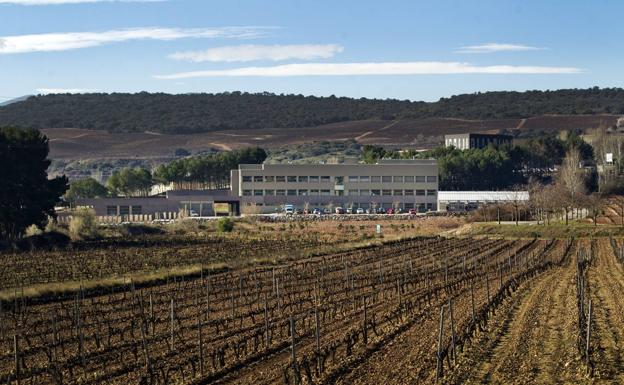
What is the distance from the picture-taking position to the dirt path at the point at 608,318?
2141 centimetres

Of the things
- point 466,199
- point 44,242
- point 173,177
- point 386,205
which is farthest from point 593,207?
point 173,177

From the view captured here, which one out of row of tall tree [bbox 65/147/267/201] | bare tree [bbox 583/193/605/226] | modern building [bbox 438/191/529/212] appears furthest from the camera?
row of tall tree [bbox 65/147/267/201]

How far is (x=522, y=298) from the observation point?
34.4 meters

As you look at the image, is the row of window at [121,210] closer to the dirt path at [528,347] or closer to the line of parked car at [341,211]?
the line of parked car at [341,211]

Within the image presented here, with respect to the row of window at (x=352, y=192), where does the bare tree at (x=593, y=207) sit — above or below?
below

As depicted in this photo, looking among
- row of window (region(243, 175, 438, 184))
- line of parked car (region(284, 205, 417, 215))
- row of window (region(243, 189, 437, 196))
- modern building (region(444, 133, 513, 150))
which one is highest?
modern building (region(444, 133, 513, 150))

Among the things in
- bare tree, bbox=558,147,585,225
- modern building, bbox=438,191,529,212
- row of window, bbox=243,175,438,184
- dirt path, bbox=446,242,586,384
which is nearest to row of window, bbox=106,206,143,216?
row of window, bbox=243,175,438,184

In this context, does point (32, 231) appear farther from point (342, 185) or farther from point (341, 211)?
point (342, 185)

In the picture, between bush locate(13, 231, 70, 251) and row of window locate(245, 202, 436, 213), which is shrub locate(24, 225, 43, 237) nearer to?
bush locate(13, 231, 70, 251)

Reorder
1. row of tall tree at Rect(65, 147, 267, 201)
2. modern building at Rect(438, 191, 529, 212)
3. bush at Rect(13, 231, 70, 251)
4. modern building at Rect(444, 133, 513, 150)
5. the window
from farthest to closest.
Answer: modern building at Rect(444, 133, 513, 150) < row of tall tree at Rect(65, 147, 267, 201) < modern building at Rect(438, 191, 529, 212) < the window < bush at Rect(13, 231, 70, 251)

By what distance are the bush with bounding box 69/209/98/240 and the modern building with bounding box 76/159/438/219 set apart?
35143 millimetres

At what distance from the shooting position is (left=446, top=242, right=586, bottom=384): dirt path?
2084 centimetres

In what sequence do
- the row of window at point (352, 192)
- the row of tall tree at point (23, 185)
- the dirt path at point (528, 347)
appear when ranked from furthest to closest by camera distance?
the row of window at point (352, 192), the row of tall tree at point (23, 185), the dirt path at point (528, 347)

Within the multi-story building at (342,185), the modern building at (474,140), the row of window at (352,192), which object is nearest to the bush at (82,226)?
the multi-story building at (342,185)
